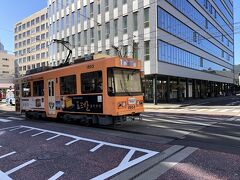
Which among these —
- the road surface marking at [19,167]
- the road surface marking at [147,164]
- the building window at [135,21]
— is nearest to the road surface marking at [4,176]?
the road surface marking at [19,167]

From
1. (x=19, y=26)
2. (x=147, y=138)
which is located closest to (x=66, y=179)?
(x=147, y=138)

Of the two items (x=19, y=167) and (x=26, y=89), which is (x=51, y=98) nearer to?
(x=26, y=89)

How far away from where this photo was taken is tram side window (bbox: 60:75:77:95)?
15.1 meters

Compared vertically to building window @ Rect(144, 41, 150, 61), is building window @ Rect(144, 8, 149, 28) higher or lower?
higher

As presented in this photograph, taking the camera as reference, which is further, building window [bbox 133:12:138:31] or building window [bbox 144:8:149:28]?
building window [bbox 133:12:138:31]

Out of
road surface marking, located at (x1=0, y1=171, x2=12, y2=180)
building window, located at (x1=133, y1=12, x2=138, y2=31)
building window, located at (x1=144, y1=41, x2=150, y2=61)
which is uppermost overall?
building window, located at (x1=133, y1=12, x2=138, y2=31)

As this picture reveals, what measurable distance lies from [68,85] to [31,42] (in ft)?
320

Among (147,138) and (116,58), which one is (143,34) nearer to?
(116,58)

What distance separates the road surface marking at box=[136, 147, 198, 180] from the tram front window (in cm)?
500

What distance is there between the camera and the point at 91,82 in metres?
14.0

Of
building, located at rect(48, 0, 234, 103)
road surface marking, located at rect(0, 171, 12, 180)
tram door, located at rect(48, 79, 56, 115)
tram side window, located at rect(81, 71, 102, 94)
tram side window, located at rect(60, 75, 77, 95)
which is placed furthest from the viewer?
building, located at rect(48, 0, 234, 103)

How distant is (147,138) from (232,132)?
363 cm

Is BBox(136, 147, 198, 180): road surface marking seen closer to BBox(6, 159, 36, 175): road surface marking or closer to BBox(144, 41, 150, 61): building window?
BBox(6, 159, 36, 175): road surface marking

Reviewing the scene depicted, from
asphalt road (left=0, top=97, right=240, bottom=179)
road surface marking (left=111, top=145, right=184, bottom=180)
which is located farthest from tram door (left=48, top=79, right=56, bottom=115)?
road surface marking (left=111, top=145, right=184, bottom=180)
